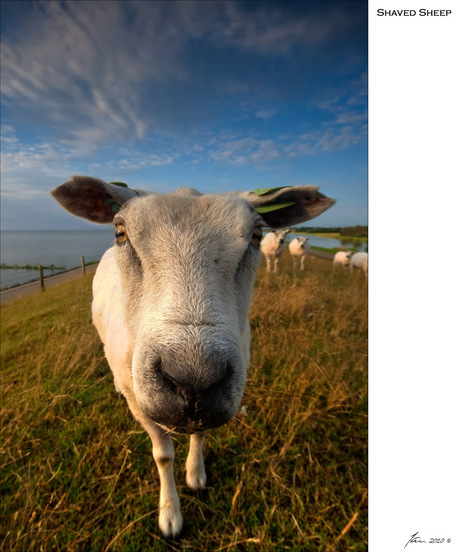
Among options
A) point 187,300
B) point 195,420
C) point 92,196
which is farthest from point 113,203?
point 195,420

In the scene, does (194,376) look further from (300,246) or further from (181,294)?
(300,246)

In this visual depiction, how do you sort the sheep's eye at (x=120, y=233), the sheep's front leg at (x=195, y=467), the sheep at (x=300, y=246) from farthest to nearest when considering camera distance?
the sheep at (x=300, y=246)
the sheep's front leg at (x=195, y=467)
the sheep's eye at (x=120, y=233)

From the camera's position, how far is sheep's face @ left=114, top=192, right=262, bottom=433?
1.15m

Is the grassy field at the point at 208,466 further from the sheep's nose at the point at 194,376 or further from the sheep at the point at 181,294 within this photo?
the sheep's nose at the point at 194,376

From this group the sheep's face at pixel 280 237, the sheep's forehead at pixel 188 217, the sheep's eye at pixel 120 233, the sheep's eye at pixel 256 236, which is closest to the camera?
the sheep's forehead at pixel 188 217

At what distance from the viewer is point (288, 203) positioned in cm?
210

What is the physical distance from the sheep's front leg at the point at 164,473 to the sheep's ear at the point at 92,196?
1733mm

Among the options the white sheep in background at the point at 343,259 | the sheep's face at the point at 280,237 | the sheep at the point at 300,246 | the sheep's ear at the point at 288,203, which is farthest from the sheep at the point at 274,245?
the sheep's ear at the point at 288,203

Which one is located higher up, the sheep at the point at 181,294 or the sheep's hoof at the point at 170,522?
the sheep at the point at 181,294

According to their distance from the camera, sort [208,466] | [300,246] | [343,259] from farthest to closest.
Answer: [343,259]
[300,246]
[208,466]

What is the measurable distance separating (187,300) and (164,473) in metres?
2.23

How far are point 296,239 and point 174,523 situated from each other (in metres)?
16.5

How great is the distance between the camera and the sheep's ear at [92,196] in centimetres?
204

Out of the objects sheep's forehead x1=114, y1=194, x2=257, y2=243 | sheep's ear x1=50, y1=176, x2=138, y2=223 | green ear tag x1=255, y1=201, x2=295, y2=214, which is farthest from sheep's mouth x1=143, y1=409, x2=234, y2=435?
sheep's ear x1=50, y1=176, x2=138, y2=223
